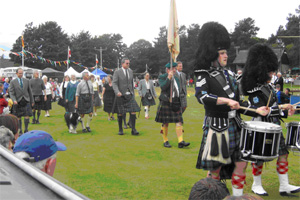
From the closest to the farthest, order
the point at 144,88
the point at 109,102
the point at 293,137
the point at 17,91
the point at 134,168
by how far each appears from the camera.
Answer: the point at 293,137 → the point at 134,168 → the point at 17,91 → the point at 109,102 → the point at 144,88

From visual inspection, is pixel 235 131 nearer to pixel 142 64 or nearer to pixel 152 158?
pixel 152 158

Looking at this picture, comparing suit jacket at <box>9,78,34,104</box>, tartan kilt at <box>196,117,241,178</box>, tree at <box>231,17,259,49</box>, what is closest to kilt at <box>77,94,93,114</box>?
suit jacket at <box>9,78,34,104</box>

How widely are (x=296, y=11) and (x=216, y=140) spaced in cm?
8940

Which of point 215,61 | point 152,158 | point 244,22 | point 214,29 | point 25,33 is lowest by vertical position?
point 152,158

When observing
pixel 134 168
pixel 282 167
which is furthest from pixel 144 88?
pixel 282 167

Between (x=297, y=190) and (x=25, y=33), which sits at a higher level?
(x=25, y=33)

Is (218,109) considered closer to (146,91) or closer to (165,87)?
(165,87)

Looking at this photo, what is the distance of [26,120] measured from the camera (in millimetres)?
9750

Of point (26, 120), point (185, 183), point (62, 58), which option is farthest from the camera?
point (62, 58)

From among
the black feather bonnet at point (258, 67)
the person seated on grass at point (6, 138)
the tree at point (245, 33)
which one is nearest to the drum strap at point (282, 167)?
the black feather bonnet at point (258, 67)

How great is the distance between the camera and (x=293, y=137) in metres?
4.01

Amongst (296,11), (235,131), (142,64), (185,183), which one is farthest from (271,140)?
(142,64)

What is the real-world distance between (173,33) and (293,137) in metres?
4.00

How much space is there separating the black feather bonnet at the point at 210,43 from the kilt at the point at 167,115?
344cm
